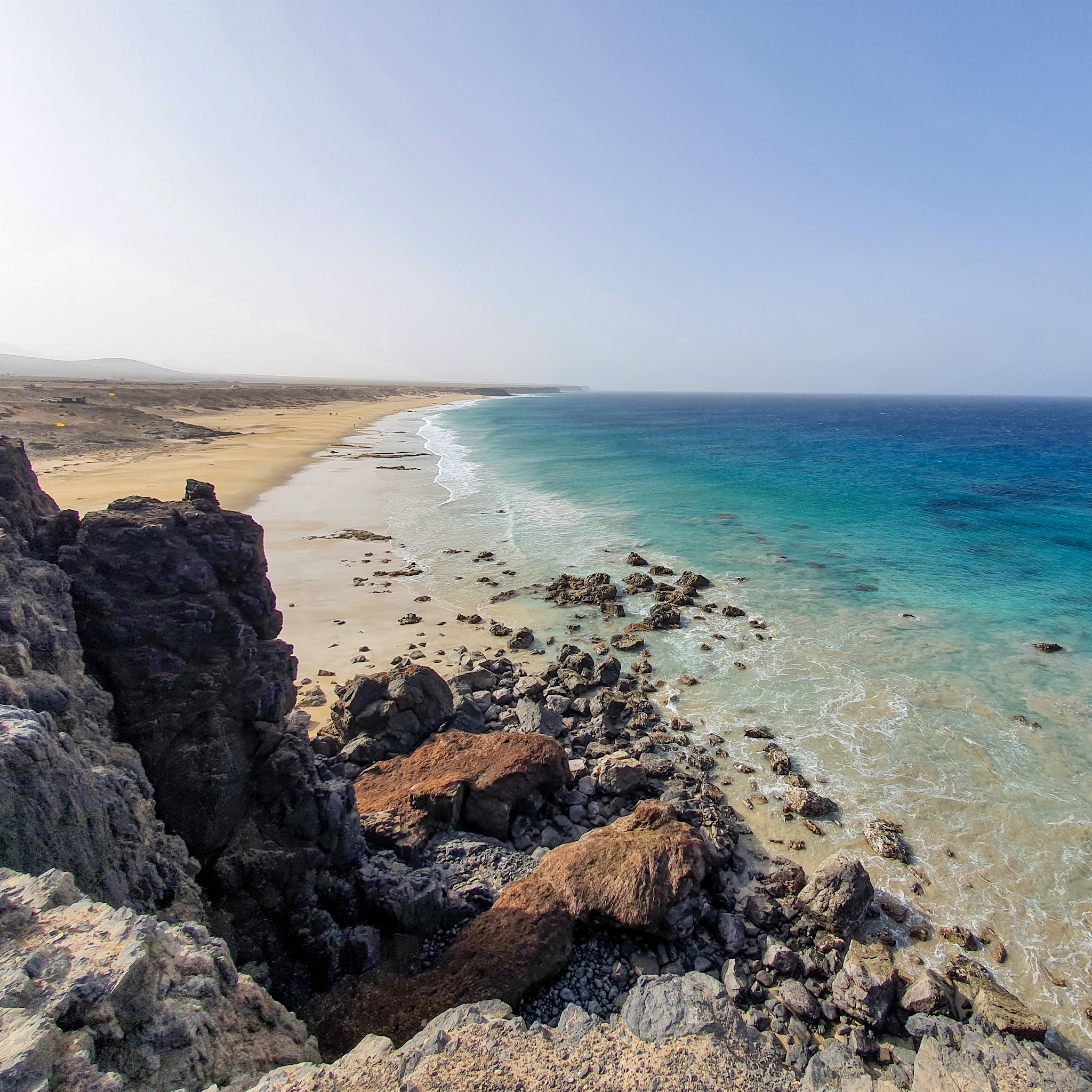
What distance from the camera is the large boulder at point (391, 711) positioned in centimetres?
1255

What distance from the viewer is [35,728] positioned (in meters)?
5.20

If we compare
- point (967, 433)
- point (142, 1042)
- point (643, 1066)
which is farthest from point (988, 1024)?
point (967, 433)

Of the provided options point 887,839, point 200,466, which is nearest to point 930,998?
point 887,839

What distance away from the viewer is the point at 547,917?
26.8ft

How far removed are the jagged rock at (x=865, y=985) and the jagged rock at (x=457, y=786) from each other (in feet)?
17.6

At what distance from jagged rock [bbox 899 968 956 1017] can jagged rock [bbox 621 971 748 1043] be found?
10.3 ft

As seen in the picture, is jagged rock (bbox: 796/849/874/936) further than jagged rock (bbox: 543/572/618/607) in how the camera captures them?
No

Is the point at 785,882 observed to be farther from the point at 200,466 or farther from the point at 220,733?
the point at 200,466

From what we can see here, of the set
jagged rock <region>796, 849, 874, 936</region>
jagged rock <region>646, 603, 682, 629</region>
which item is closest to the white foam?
jagged rock <region>646, 603, 682, 629</region>

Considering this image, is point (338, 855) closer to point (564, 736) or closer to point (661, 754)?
point (564, 736)

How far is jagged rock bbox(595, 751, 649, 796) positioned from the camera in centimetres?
1180

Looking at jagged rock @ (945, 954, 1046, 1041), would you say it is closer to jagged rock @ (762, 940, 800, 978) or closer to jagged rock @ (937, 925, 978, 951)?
jagged rock @ (937, 925, 978, 951)

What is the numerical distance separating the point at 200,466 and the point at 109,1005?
4864 cm

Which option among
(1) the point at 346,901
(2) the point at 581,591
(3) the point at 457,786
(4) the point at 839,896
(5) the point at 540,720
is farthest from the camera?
(2) the point at 581,591
